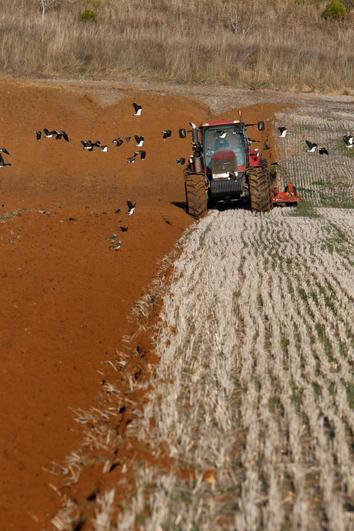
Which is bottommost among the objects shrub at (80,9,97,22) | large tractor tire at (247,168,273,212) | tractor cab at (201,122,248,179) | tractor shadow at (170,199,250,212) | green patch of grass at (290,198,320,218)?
green patch of grass at (290,198,320,218)

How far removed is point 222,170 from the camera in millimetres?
20266

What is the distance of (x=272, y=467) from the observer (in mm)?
5574

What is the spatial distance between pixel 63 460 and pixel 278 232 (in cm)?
1273

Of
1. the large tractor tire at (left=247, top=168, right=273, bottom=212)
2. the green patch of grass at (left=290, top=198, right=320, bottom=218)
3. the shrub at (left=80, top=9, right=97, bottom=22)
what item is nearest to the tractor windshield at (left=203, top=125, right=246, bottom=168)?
the large tractor tire at (left=247, top=168, right=273, bottom=212)

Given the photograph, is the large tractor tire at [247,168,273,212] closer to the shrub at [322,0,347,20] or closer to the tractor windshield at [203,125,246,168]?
the tractor windshield at [203,125,246,168]

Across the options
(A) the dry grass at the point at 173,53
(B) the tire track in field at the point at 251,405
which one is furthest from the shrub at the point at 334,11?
(B) the tire track in field at the point at 251,405

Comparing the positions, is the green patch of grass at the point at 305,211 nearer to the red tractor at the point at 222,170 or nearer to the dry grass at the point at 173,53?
the red tractor at the point at 222,170

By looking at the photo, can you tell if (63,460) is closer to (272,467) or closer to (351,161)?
(272,467)

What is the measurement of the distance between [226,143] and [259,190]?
1.68 metres

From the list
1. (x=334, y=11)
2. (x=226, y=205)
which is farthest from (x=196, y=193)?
(x=334, y=11)

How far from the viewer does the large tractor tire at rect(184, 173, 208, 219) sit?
19995mm

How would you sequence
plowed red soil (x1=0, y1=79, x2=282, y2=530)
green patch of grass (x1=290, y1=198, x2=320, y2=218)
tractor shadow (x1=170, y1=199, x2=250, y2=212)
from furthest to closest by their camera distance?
tractor shadow (x1=170, y1=199, x2=250, y2=212), green patch of grass (x1=290, y1=198, x2=320, y2=218), plowed red soil (x1=0, y1=79, x2=282, y2=530)

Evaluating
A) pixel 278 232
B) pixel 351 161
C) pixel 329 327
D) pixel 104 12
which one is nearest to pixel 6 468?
pixel 329 327

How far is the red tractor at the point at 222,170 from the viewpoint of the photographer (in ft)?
66.0
